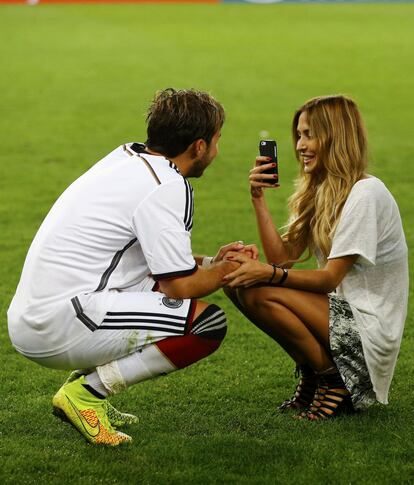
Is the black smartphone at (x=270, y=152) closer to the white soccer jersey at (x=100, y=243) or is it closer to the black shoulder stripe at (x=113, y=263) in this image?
the white soccer jersey at (x=100, y=243)

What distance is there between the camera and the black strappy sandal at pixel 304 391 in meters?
5.67

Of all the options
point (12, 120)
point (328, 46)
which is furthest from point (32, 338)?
point (328, 46)

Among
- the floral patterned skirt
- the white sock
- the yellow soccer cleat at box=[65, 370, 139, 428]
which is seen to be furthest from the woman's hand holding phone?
the yellow soccer cleat at box=[65, 370, 139, 428]

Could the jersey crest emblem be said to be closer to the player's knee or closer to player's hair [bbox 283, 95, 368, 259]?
Answer: the player's knee

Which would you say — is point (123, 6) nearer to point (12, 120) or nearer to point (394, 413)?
point (12, 120)

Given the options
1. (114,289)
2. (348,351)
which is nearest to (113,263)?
(114,289)

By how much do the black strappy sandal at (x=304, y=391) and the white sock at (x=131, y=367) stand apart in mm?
957

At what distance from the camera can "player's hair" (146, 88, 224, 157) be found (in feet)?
16.6

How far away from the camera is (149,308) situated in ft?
Answer: 16.1

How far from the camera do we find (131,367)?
4941 millimetres

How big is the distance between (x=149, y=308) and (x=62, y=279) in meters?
0.39

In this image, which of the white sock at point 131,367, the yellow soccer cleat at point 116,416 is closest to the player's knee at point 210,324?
the white sock at point 131,367

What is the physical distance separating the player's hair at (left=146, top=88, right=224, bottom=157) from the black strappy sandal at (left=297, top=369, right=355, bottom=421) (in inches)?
51.1

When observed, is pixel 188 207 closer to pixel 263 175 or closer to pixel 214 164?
pixel 263 175
